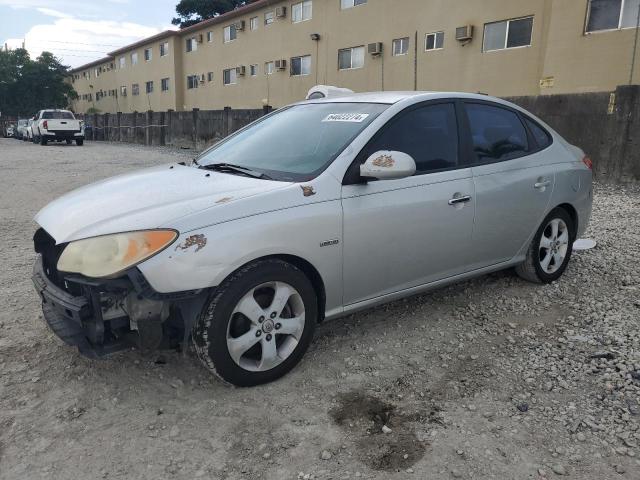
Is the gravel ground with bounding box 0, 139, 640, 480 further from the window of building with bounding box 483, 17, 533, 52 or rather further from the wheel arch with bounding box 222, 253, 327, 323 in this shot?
the window of building with bounding box 483, 17, 533, 52

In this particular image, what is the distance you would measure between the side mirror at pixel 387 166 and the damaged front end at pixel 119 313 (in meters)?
1.15

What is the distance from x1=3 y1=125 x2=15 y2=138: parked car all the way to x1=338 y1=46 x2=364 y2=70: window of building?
2866 centimetres

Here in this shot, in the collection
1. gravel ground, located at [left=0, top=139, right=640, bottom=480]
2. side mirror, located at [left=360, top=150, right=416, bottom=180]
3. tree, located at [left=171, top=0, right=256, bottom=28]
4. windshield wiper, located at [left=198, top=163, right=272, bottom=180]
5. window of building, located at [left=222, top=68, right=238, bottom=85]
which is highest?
tree, located at [left=171, top=0, right=256, bottom=28]

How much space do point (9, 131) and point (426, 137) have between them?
4468 centimetres

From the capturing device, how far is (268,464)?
2.24 m

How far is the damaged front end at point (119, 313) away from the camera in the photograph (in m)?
2.41

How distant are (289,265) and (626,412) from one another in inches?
75.5

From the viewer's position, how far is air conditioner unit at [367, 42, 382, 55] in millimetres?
20252

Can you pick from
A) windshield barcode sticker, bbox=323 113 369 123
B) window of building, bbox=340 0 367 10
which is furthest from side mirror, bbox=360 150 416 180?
window of building, bbox=340 0 367 10

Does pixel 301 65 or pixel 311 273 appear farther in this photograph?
pixel 301 65

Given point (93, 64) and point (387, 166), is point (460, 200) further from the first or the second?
point (93, 64)

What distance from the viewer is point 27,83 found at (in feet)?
155

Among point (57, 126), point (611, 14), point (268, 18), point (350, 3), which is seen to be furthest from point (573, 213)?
point (57, 126)

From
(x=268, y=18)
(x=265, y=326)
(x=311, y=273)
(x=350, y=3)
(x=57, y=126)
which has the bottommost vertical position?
(x=265, y=326)
